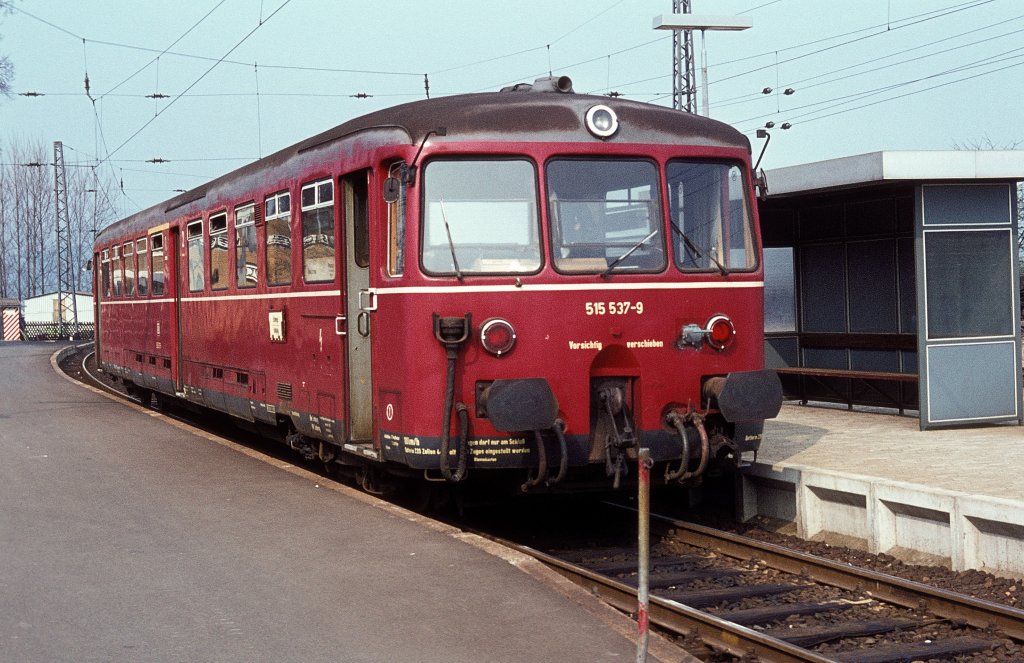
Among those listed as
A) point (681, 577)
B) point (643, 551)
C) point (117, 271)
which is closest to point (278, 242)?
point (681, 577)

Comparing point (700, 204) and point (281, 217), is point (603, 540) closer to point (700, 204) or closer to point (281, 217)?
point (700, 204)

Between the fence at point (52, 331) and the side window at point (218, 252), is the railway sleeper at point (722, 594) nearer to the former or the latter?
the side window at point (218, 252)

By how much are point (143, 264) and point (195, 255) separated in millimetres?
4086

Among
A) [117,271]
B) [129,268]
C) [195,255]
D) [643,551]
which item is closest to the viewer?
[643,551]

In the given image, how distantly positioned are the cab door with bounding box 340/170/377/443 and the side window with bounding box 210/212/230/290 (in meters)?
4.11

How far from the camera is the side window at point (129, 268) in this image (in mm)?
20969

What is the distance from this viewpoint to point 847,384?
1664cm

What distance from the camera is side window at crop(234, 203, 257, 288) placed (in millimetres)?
13328

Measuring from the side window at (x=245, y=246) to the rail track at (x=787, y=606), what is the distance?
4.93 m

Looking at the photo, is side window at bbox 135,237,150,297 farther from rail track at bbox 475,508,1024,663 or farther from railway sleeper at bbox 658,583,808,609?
railway sleeper at bbox 658,583,808,609

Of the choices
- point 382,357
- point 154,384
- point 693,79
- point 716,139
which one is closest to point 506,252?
point 382,357

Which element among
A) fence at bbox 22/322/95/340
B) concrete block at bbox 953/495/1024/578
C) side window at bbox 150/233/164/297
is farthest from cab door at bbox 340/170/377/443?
fence at bbox 22/322/95/340

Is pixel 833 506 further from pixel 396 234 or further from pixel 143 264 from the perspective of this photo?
pixel 143 264

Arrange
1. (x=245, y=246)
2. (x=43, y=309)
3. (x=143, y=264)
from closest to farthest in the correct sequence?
(x=245, y=246), (x=143, y=264), (x=43, y=309)
